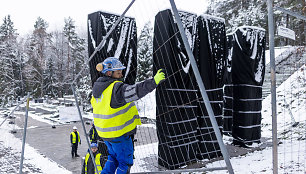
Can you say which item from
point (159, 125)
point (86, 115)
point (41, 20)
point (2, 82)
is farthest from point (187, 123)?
point (41, 20)

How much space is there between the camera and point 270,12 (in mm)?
1988

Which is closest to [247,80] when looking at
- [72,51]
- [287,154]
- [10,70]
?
[287,154]

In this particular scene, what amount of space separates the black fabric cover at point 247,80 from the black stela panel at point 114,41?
3.16 meters

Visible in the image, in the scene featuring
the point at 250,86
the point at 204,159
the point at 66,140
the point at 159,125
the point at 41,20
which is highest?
the point at 41,20

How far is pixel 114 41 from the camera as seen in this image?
5.87 m

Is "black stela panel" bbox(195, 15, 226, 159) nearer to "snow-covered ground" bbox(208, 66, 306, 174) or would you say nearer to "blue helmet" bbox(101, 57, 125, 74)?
"snow-covered ground" bbox(208, 66, 306, 174)

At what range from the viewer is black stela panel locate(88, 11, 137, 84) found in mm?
5824

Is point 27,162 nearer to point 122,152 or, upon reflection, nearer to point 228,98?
point 228,98

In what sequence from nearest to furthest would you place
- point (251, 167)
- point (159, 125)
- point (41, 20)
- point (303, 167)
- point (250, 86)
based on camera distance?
point (303, 167) → point (251, 167) → point (159, 125) → point (250, 86) → point (41, 20)

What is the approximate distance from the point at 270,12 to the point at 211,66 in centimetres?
460

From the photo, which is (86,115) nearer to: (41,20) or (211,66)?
(211,66)

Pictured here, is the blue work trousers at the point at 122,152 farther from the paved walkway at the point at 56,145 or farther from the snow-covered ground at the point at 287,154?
the paved walkway at the point at 56,145

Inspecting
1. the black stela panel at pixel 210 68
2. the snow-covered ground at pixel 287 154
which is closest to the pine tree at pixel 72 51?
the snow-covered ground at pixel 287 154

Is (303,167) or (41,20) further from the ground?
(41,20)
